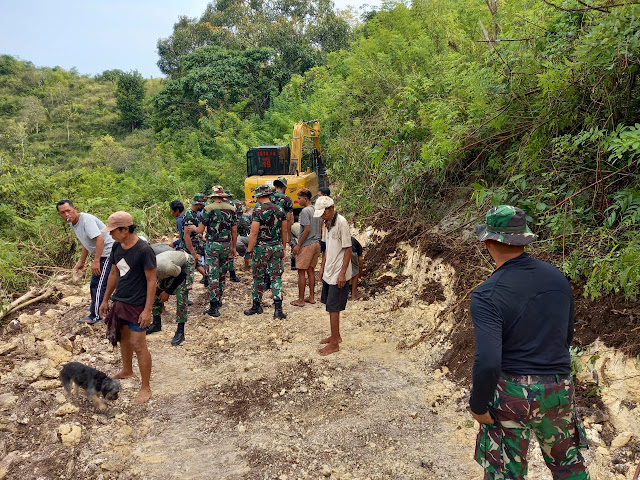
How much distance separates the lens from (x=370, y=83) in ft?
43.1

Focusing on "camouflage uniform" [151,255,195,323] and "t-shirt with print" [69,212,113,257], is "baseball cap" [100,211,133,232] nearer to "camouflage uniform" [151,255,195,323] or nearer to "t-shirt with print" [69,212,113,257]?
"camouflage uniform" [151,255,195,323]

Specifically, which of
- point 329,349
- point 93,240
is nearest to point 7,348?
point 93,240

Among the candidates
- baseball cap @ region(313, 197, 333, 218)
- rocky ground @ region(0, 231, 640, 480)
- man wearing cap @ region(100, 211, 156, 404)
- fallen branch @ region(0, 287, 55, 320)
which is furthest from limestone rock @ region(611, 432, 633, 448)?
fallen branch @ region(0, 287, 55, 320)

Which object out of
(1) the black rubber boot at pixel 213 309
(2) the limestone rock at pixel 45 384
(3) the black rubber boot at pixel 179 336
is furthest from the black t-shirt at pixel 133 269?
(1) the black rubber boot at pixel 213 309

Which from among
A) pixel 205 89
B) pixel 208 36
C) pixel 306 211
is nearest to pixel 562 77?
pixel 306 211

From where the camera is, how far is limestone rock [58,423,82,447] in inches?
146

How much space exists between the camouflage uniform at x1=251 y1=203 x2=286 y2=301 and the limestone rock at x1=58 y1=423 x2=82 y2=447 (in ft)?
10.1

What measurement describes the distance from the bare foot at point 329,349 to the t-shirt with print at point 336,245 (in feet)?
2.53

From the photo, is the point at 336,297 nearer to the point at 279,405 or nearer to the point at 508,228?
the point at 279,405

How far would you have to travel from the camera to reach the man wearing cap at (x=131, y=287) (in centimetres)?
410

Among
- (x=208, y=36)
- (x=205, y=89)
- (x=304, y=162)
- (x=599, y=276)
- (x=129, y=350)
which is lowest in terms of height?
(x=129, y=350)

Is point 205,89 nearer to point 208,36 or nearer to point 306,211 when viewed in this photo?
point 208,36

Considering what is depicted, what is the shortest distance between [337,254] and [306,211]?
5.87ft

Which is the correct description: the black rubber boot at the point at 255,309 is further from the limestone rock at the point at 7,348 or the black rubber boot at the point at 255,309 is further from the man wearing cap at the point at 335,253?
the limestone rock at the point at 7,348
